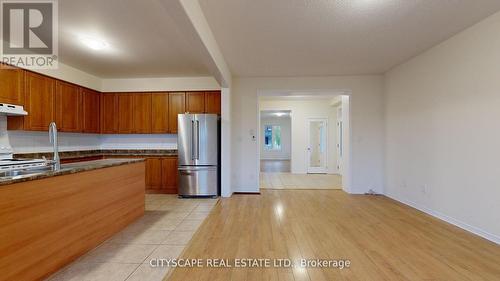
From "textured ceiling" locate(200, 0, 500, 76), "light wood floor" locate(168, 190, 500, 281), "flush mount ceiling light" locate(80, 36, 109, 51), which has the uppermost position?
"flush mount ceiling light" locate(80, 36, 109, 51)

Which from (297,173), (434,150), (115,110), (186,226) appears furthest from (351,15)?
(297,173)

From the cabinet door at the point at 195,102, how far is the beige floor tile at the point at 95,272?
3.71 m

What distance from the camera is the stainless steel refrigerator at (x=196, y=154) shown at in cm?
493

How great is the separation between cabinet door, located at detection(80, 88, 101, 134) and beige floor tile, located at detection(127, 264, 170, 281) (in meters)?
4.08

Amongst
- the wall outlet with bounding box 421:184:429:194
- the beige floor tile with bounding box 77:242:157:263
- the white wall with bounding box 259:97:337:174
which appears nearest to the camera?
the beige floor tile with bounding box 77:242:157:263

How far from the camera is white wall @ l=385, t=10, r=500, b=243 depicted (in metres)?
2.88

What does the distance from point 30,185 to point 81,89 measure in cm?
388

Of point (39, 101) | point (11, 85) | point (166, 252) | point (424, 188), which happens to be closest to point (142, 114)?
point (39, 101)

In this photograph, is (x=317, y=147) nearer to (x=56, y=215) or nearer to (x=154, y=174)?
(x=154, y=174)

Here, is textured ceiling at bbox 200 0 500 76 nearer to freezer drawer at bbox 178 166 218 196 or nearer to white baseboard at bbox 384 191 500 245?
freezer drawer at bbox 178 166 218 196

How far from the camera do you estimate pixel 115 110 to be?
5.52 meters

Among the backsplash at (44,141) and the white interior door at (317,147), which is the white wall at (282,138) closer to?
the white interior door at (317,147)

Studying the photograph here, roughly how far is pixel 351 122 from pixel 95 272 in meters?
5.21

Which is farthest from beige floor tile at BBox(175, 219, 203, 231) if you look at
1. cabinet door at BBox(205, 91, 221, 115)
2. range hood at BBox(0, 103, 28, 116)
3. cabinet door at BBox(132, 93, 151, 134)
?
range hood at BBox(0, 103, 28, 116)
